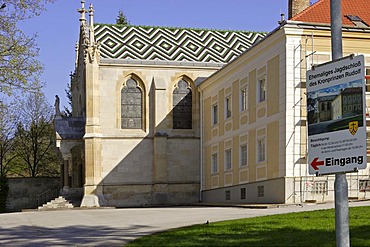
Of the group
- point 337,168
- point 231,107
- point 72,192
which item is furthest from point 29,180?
point 337,168

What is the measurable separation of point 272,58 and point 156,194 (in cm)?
1584

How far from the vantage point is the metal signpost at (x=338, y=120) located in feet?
24.6

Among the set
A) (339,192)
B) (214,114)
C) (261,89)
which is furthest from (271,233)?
(214,114)

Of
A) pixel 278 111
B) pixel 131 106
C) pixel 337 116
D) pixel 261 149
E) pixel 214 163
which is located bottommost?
pixel 337 116

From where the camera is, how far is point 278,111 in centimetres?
3008

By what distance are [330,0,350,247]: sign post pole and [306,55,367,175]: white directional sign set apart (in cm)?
18

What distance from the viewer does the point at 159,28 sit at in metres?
49.4

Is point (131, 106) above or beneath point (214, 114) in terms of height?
above

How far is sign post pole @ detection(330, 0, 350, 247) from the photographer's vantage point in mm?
7738

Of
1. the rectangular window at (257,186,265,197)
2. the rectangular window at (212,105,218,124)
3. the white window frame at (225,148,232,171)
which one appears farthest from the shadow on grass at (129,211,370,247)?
the rectangular window at (212,105,218,124)

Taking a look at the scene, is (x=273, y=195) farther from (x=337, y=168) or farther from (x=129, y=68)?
(x=337, y=168)

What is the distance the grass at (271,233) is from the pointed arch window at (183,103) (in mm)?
27098

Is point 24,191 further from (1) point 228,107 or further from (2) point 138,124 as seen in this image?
(1) point 228,107

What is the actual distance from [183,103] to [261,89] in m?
13.1
